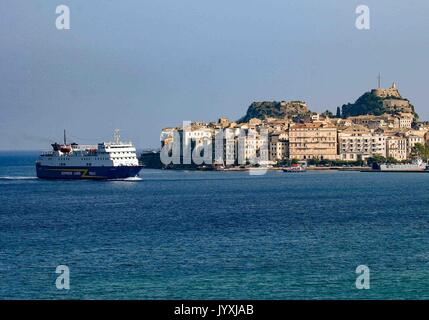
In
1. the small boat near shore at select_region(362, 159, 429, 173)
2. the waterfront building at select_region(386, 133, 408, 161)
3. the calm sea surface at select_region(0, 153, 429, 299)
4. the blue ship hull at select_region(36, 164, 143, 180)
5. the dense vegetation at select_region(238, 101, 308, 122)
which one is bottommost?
the small boat near shore at select_region(362, 159, 429, 173)

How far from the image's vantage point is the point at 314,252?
1730 cm

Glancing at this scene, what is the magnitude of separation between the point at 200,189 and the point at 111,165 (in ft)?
26.1

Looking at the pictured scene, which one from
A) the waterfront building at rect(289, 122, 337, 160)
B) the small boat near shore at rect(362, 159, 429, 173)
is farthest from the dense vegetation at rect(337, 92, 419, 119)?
the small boat near shore at rect(362, 159, 429, 173)

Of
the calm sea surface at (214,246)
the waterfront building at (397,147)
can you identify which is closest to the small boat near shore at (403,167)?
the waterfront building at (397,147)

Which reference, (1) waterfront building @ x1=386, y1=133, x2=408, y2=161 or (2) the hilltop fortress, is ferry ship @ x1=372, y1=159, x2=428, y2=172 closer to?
(2) the hilltop fortress

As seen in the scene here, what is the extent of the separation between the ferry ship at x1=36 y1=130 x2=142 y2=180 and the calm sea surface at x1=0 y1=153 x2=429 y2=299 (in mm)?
12814

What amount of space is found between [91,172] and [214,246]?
30.5 m

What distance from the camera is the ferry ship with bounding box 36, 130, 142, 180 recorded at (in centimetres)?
4756

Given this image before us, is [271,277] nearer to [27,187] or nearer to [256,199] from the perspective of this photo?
[256,199]

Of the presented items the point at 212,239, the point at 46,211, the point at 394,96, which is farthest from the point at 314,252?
the point at 394,96

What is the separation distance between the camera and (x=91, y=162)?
48062 millimetres

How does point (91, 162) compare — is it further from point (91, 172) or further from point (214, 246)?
point (214, 246)

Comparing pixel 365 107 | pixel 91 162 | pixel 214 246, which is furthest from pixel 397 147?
pixel 214 246
